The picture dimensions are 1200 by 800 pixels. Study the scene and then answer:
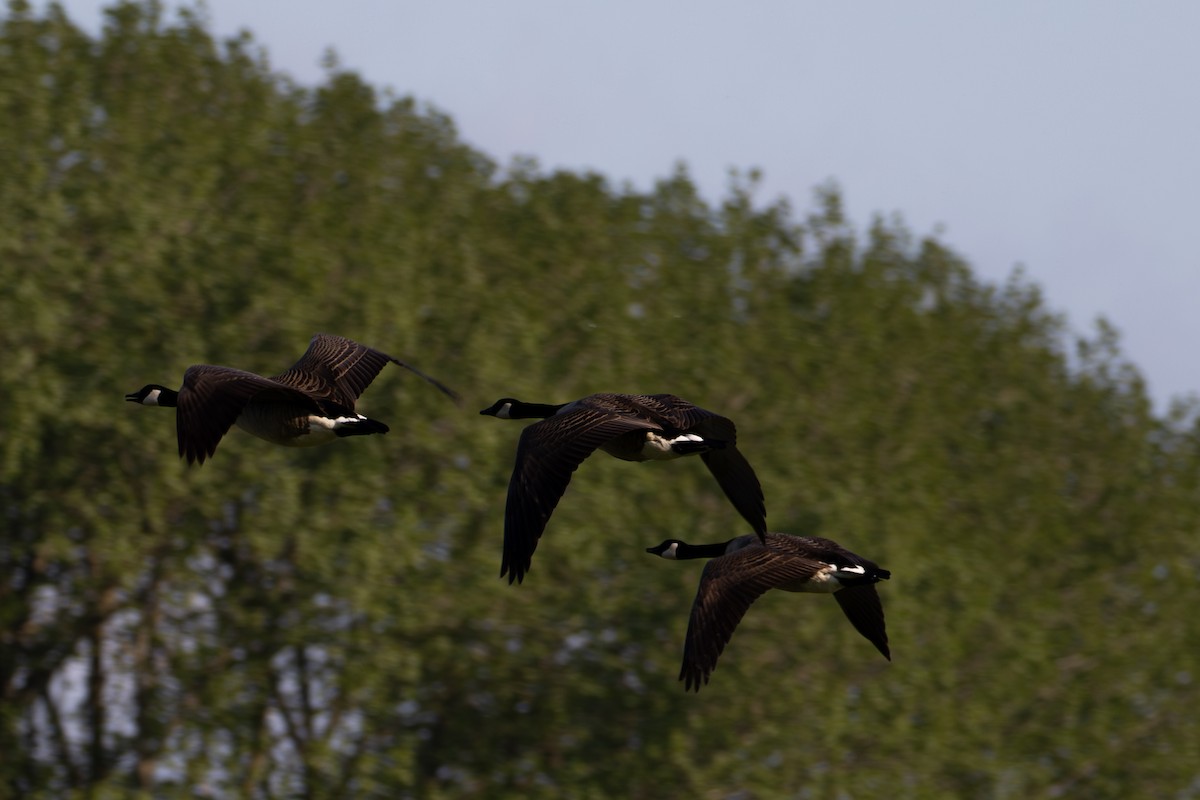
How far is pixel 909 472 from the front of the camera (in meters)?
24.8

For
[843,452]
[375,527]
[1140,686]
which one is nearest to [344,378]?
[375,527]

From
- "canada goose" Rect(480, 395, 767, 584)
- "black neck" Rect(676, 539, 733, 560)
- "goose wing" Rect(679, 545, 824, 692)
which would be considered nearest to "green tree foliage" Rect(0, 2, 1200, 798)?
"black neck" Rect(676, 539, 733, 560)

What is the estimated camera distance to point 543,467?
37.4 ft

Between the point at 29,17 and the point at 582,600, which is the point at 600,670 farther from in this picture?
the point at 29,17

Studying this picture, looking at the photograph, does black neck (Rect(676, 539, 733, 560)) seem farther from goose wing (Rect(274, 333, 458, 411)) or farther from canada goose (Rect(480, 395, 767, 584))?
goose wing (Rect(274, 333, 458, 411))

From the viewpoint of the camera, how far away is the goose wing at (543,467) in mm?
11016

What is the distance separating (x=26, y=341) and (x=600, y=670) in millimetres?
8309

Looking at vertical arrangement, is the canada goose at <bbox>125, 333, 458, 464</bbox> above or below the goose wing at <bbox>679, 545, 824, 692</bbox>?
above

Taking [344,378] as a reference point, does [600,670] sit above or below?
below

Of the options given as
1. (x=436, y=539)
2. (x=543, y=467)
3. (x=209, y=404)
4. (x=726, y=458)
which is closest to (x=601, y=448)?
(x=543, y=467)

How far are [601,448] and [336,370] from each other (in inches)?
92.0

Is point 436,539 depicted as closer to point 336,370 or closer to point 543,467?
point 336,370

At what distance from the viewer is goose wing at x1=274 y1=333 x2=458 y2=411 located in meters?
13.2

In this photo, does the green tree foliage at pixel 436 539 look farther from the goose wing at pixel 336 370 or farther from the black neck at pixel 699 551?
the goose wing at pixel 336 370
